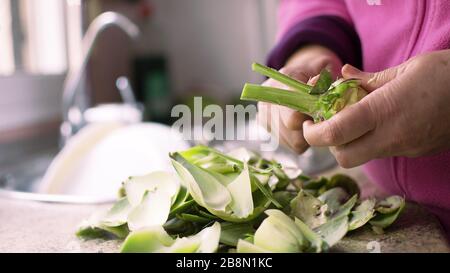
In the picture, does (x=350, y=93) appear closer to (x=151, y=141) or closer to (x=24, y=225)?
(x=24, y=225)

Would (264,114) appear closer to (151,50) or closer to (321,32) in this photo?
(321,32)

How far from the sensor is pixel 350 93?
35cm

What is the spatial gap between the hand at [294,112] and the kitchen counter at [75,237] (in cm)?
10

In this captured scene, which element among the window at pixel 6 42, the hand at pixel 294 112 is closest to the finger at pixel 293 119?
the hand at pixel 294 112

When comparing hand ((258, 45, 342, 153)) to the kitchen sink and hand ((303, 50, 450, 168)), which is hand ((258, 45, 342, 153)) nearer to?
hand ((303, 50, 450, 168))

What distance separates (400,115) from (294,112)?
0.11 metres

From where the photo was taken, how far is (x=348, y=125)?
1.07 feet

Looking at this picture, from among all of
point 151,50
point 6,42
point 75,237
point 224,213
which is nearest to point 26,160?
point 6,42

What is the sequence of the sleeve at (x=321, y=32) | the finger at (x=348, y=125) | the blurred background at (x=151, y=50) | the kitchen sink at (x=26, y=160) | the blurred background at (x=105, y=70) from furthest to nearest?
the blurred background at (x=151, y=50) → the kitchen sink at (x=26, y=160) → the blurred background at (x=105, y=70) → the sleeve at (x=321, y=32) → the finger at (x=348, y=125)

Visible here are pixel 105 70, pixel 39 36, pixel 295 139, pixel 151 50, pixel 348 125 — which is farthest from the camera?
pixel 151 50

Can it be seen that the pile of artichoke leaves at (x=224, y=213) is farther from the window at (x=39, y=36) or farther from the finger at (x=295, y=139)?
the window at (x=39, y=36)

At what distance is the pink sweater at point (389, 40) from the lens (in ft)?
1.38

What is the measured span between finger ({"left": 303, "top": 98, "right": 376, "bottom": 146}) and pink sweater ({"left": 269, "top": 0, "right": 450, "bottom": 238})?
0.41 ft
